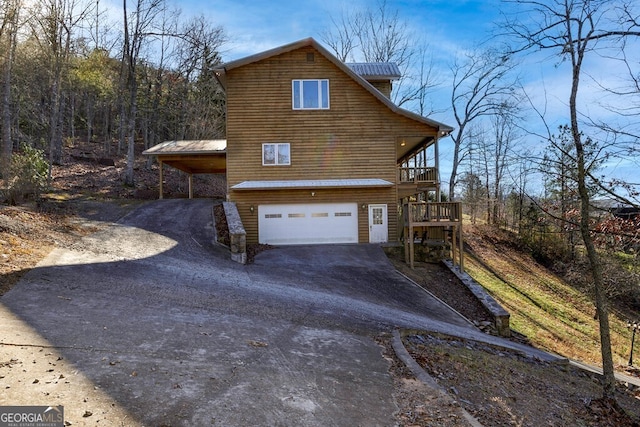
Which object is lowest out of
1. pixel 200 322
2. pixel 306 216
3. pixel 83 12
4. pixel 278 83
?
pixel 200 322

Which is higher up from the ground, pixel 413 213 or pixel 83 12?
pixel 83 12

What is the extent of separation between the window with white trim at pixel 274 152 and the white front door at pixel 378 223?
170 inches

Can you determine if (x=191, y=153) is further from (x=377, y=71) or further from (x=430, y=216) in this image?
(x=430, y=216)

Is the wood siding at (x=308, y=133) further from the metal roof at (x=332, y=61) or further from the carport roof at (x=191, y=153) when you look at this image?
the carport roof at (x=191, y=153)

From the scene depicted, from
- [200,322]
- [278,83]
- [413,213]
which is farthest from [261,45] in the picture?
[200,322]

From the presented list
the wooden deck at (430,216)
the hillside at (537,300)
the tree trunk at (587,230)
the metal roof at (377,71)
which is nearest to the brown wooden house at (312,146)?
the wooden deck at (430,216)

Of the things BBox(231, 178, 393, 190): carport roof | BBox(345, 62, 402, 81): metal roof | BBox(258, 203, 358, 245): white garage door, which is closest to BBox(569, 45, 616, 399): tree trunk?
BBox(231, 178, 393, 190): carport roof

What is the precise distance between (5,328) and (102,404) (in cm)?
268

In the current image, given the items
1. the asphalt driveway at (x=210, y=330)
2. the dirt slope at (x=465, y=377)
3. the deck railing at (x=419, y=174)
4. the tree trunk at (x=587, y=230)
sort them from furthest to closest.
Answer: the deck railing at (x=419, y=174)
the tree trunk at (x=587, y=230)
the dirt slope at (x=465, y=377)
the asphalt driveway at (x=210, y=330)

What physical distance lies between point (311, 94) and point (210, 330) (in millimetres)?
13126

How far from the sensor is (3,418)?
3.06m

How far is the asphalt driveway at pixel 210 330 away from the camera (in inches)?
141

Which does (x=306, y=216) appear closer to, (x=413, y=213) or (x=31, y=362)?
(x=413, y=213)

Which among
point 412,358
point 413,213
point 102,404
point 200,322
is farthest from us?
point 413,213
